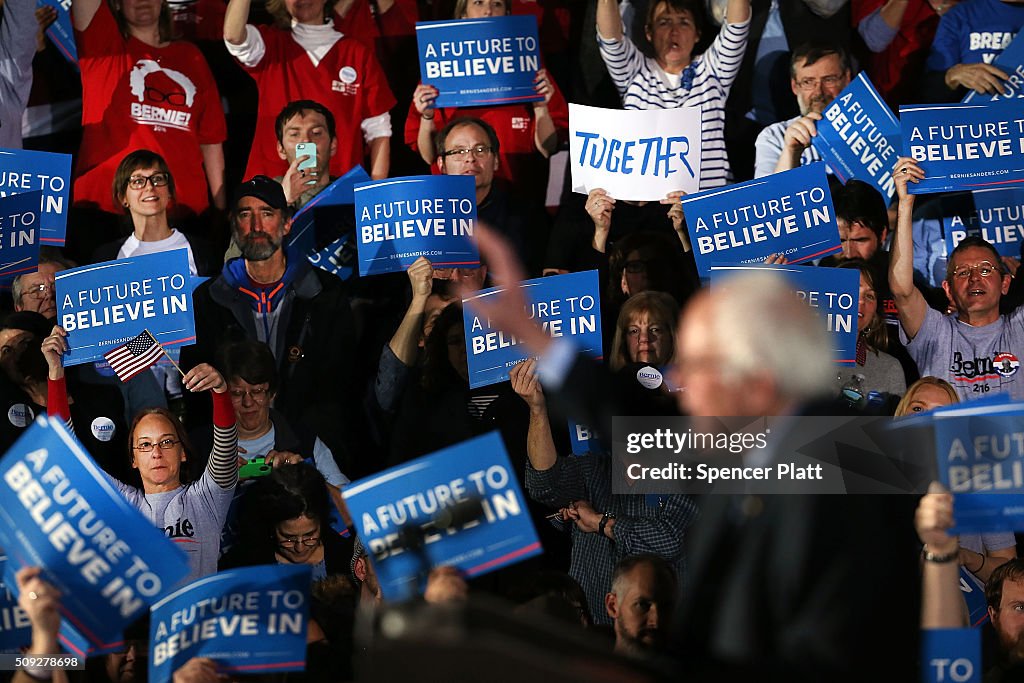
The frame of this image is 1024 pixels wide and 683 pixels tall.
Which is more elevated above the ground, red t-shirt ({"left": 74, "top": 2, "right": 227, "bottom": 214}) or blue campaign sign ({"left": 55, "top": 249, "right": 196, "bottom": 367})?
red t-shirt ({"left": 74, "top": 2, "right": 227, "bottom": 214})

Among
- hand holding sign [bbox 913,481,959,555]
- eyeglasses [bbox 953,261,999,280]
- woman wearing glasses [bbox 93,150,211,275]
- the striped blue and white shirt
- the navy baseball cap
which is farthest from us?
the striped blue and white shirt

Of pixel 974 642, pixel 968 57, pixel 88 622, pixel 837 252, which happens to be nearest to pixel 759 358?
pixel 974 642

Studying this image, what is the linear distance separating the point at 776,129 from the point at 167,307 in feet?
8.66

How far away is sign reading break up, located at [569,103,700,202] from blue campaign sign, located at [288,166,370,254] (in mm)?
865

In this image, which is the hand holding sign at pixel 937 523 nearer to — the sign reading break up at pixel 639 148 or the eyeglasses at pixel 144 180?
the sign reading break up at pixel 639 148

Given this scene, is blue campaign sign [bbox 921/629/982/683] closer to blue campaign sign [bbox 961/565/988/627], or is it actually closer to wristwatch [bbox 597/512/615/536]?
blue campaign sign [bbox 961/565/988/627]

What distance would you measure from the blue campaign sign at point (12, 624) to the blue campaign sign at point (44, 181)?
1.82 m

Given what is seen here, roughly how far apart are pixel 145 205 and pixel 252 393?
3.38 ft

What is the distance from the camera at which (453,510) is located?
3.72m

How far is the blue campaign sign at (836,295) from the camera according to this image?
4.86 meters

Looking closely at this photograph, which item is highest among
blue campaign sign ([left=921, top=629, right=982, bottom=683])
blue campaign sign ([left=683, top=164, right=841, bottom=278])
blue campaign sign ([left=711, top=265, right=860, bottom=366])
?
blue campaign sign ([left=683, top=164, right=841, bottom=278])

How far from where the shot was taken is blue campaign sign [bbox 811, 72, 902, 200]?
5.55m

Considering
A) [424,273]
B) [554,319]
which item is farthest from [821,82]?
[424,273]

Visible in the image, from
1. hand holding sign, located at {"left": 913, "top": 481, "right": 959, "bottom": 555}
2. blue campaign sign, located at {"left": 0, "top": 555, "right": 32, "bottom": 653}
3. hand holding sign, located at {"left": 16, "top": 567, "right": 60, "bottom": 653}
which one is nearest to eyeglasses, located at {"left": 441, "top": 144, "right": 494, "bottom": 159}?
blue campaign sign, located at {"left": 0, "top": 555, "right": 32, "bottom": 653}
